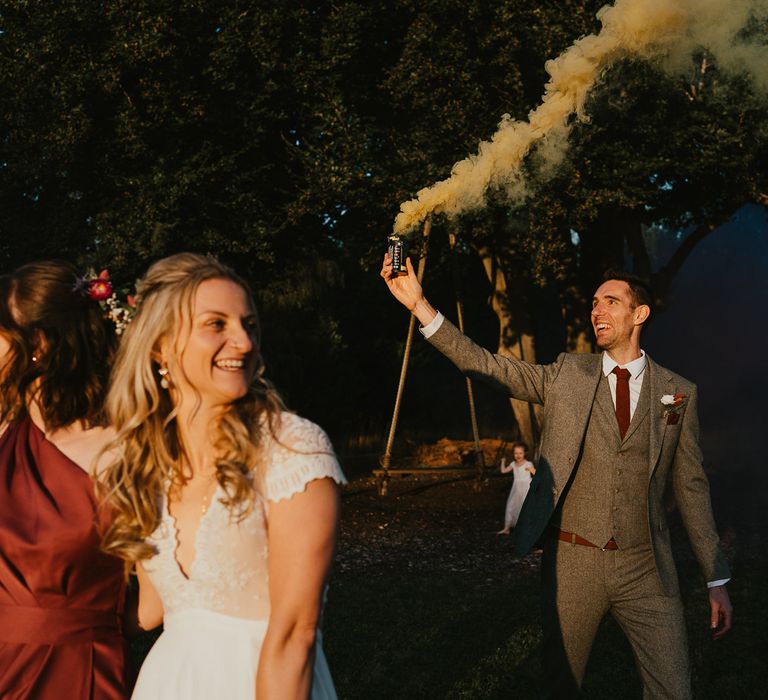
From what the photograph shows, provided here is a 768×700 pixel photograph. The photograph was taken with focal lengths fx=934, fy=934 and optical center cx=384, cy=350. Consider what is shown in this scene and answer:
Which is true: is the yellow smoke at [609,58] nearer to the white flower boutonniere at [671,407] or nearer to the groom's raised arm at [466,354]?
the groom's raised arm at [466,354]

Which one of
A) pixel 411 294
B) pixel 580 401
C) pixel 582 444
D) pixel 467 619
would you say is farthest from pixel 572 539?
pixel 467 619

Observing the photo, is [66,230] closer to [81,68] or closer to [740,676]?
[81,68]

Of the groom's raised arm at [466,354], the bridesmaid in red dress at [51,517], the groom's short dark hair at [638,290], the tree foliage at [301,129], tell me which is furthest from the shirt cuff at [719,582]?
the tree foliage at [301,129]

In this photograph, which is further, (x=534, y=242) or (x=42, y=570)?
(x=534, y=242)

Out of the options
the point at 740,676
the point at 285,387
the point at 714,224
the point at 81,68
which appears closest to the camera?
the point at 740,676

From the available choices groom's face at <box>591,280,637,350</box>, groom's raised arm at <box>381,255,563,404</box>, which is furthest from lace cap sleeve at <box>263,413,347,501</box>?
groom's face at <box>591,280,637,350</box>

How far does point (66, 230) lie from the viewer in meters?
14.9

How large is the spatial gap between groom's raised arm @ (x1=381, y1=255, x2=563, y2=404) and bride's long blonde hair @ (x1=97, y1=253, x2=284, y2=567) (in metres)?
2.36

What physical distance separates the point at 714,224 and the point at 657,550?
12.6 meters

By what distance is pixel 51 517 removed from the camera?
263cm

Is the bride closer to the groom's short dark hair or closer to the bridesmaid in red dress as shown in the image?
the bridesmaid in red dress

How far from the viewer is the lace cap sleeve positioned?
2.12 meters

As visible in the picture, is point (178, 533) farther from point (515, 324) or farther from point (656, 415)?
point (515, 324)

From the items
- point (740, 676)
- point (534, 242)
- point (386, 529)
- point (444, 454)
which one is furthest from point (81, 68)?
point (740, 676)
